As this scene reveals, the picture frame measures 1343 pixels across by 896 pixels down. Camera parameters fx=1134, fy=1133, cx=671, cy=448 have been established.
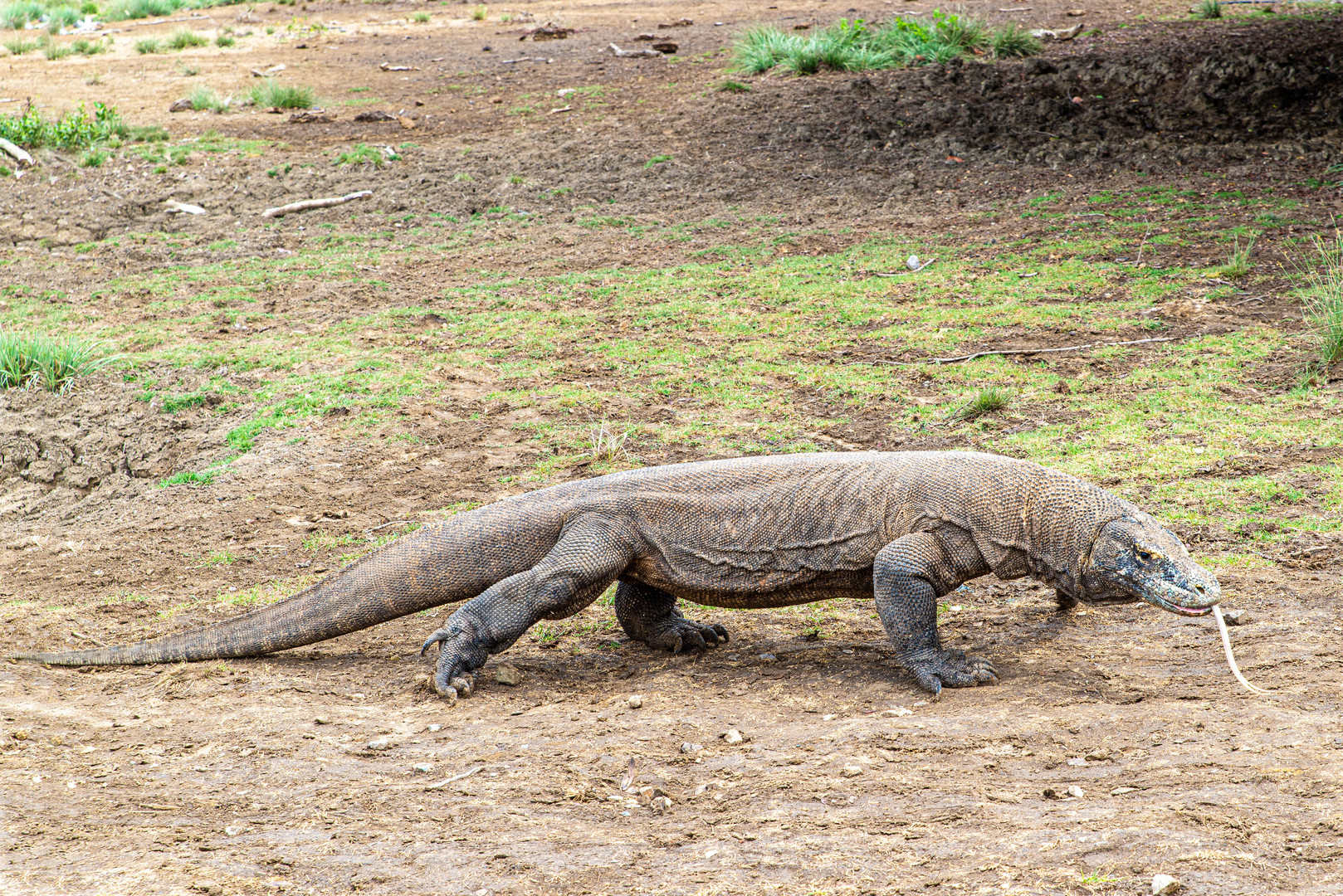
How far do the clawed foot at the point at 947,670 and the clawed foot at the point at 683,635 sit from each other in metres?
0.88

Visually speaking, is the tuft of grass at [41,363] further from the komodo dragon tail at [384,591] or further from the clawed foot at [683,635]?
the clawed foot at [683,635]

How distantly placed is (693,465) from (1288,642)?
2087 mm

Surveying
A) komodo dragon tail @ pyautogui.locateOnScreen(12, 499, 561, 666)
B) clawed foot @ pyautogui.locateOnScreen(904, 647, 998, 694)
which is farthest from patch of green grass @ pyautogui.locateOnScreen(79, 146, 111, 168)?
clawed foot @ pyautogui.locateOnScreen(904, 647, 998, 694)

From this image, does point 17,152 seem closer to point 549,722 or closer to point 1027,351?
point 1027,351

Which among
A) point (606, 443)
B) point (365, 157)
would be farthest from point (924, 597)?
point (365, 157)

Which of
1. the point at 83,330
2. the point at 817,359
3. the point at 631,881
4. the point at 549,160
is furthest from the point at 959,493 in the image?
the point at 549,160

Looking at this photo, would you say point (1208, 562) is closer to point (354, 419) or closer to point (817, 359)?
point (817, 359)

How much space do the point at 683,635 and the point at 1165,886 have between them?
2337mm

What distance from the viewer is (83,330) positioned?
27.1 ft

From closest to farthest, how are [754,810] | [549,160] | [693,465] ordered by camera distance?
[754,810], [693,465], [549,160]

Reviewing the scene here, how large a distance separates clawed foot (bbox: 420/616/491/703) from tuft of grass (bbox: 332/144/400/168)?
924 cm

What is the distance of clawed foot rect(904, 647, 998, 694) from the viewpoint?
370cm

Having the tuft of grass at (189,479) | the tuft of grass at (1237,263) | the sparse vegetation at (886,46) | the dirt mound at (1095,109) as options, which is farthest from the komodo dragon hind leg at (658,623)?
the sparse vegetation at (886,46)

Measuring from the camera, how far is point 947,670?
3730 millimetres
